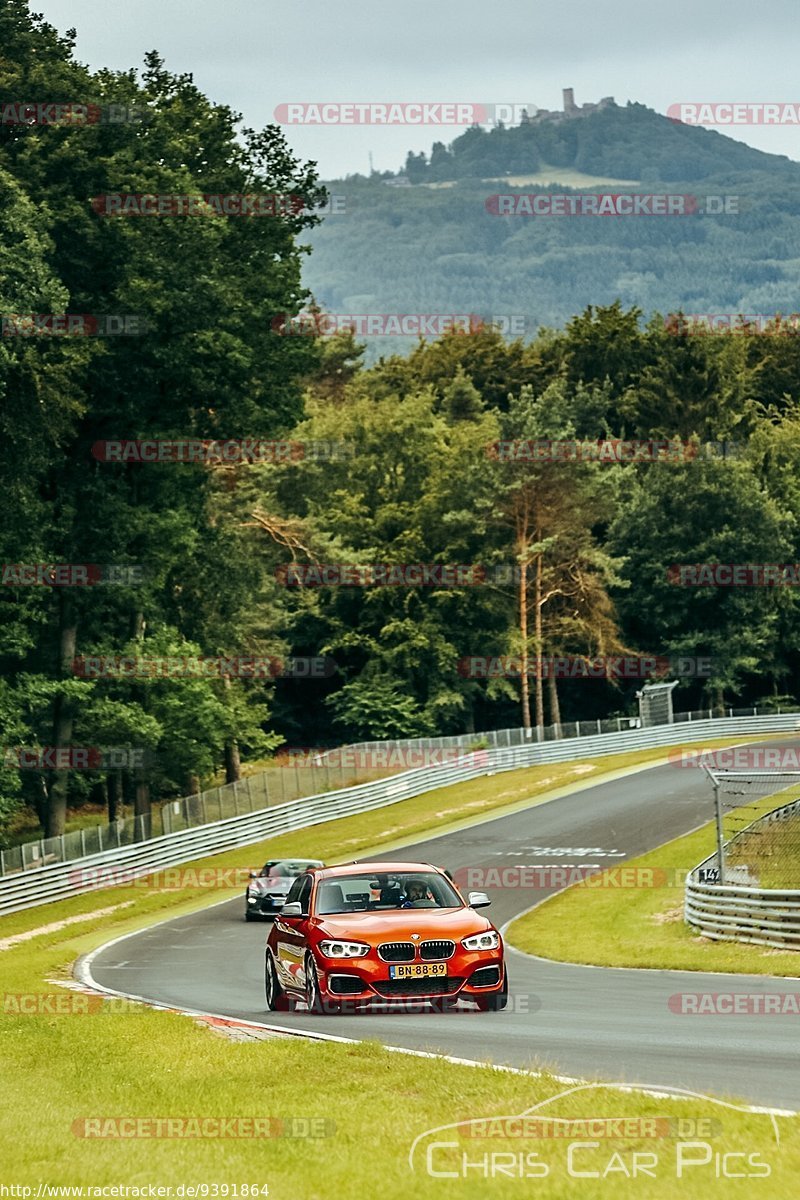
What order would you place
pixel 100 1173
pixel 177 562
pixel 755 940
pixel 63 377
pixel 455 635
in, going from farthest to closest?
pixel 455 635 → pixel 177 562 → pixel 63 377 → pixel 755 940 → pixel 100 1173

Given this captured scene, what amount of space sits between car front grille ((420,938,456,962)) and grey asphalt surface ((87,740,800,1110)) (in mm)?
598

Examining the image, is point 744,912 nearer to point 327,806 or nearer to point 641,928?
point 641,928

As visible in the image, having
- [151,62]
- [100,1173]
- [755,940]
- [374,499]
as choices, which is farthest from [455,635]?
[100,1173]

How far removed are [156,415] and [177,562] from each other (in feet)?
19.8

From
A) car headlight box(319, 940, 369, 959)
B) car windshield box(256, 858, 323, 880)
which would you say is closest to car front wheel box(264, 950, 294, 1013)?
car headlight box(319, 940, 369, 959)

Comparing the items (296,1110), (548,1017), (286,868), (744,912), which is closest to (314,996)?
(548,1017)

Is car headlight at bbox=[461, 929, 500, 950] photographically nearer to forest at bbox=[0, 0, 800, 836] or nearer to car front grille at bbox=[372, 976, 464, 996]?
car front grille at bbox=[372, 976, 464, 996]

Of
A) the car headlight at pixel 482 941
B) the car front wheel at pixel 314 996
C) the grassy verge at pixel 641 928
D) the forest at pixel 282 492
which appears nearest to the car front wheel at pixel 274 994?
the car front wheel at pixel 314 996

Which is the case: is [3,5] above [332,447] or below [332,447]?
above

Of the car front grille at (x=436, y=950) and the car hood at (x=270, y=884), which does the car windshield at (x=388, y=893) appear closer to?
the car front grille at (x=436, y=950)

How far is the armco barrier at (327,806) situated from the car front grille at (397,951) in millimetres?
28593

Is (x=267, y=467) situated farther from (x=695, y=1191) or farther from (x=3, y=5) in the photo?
(x=695, y=1191)

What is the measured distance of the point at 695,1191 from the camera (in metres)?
6.82

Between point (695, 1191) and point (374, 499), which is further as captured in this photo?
point (374, 499)
